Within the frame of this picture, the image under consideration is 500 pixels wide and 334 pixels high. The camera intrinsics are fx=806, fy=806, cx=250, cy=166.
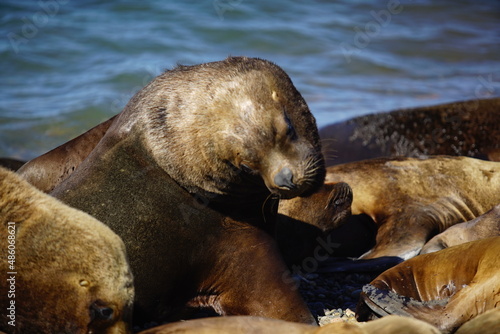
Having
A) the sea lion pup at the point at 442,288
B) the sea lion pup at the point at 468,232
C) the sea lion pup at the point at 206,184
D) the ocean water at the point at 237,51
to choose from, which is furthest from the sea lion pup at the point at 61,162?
the ocean water at the point at 237,51

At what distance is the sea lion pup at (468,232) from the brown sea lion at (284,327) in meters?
2.49

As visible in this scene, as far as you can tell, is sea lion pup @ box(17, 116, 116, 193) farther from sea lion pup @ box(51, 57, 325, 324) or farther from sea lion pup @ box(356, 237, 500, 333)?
sea lion pup @ box(356, 237, 500, 333)

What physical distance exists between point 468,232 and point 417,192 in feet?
3.20

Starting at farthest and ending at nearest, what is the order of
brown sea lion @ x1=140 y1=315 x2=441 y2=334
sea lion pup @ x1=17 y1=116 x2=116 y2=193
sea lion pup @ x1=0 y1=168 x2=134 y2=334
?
sea lion pup @ x1=17 y1=116 x2=116 y2=193, sea lion pup @ x1=0 y1=168 x2=134 y2=334, brown sea lion @ x1=140 y1=315 x2=441 y2=334

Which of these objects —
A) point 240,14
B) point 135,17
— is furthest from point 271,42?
point 135,17

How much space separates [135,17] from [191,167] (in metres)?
13.4

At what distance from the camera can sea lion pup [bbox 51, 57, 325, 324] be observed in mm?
4570

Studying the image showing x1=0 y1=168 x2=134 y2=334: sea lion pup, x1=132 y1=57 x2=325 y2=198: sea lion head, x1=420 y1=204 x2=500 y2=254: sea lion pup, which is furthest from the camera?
x1=420 y1=204 x2=500 y2=254: sea lion pup

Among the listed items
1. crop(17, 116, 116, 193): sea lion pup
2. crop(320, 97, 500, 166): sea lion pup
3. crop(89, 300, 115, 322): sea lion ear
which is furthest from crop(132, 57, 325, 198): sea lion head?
crop(320, 97, 500, 166): sea lion pup

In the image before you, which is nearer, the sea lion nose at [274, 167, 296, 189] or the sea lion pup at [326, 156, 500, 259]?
the sea lion nose at [274, 167, 296, 189]

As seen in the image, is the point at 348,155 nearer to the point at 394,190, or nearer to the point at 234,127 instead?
the point at 394,190

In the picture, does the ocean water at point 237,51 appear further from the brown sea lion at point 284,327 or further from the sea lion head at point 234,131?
the brown sea lion at point 284,327

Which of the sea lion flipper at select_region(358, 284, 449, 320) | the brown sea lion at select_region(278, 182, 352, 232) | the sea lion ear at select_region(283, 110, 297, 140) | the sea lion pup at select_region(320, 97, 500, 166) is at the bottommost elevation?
the sea lion pup at select_region(320, 97, 500, 166)

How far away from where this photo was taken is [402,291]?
4711mm
